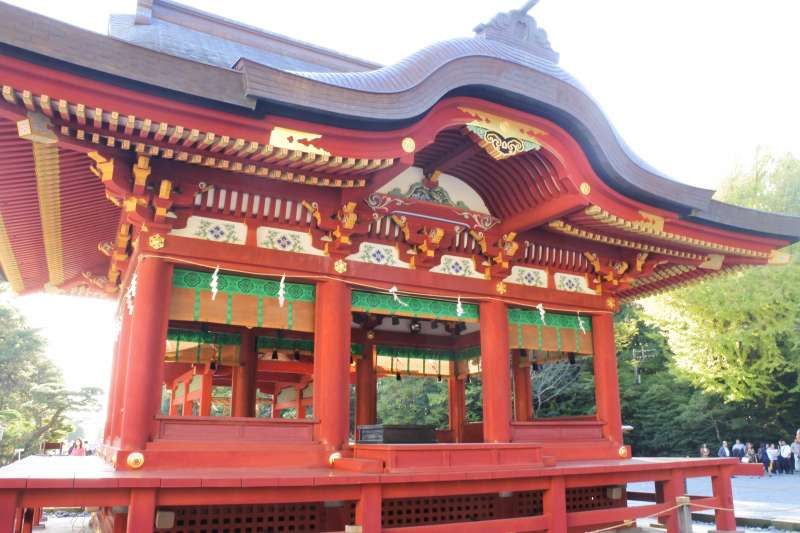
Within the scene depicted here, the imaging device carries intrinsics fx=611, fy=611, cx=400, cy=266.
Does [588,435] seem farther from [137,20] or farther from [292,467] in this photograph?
[137,20]

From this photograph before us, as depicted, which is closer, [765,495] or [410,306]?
[410,306]

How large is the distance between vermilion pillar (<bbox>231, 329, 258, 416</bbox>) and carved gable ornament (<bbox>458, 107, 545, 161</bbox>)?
21.6 feet

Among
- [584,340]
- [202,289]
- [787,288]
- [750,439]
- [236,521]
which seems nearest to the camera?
[236,521]

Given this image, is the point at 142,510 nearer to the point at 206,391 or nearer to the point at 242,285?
the point at 242,285

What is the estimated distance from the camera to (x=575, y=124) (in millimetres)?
8578

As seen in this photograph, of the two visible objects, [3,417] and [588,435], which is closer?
[588,435]

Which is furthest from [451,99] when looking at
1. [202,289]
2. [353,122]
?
[202,289]

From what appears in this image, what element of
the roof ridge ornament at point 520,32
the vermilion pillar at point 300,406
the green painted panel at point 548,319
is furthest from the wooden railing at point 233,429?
the vermilion pillar at point 300,406

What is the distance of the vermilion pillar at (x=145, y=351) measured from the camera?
6.87 m

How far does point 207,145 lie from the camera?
6.50 meters

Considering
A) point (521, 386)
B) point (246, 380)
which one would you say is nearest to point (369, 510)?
point (246, 380)

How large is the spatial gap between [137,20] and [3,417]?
28488mm

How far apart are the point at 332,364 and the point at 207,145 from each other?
3235mm

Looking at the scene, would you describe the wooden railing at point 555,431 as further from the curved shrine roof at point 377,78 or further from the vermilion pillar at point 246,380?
the vermilion pillar at point 246,380
